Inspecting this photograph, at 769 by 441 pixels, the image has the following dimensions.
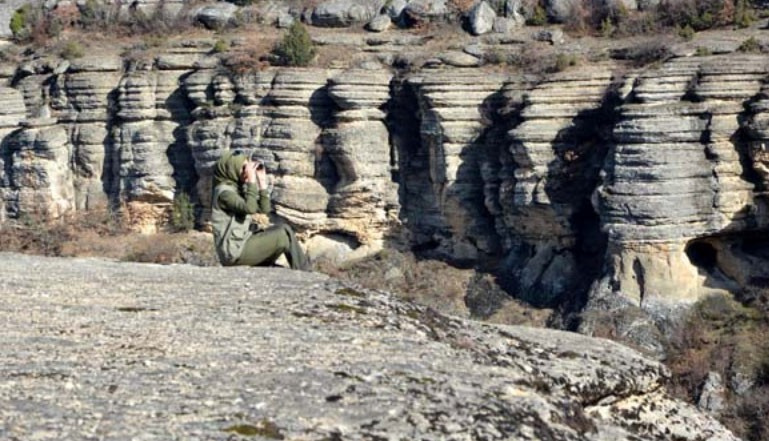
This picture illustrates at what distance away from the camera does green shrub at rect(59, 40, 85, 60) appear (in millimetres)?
41500

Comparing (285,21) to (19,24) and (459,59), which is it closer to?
(459,59)

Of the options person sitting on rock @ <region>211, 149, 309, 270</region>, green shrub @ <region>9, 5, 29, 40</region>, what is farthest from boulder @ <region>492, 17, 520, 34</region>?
person sitting on rock @ <region>211, 149, 309, 270</region>

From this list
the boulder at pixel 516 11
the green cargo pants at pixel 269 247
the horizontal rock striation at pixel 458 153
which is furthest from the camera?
the boulder at pixel 516 11

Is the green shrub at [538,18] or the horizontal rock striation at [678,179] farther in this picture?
the green shrub at [538,18]

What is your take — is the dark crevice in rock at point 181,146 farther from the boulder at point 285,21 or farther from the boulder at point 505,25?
the boulder at point 505,25

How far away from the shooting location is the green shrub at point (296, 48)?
37.8 m

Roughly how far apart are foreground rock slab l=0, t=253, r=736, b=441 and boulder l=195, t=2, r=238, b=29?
2876 centimetres

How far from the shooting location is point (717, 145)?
30.1 m

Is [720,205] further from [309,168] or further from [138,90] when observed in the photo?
[138,90]

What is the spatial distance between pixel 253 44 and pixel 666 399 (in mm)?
28855

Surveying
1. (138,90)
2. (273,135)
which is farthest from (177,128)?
(273,135)

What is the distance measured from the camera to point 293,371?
10453 millimetres

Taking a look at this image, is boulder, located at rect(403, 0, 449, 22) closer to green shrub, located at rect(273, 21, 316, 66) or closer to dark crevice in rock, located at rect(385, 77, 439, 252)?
green shrub, located at rect(273, 21, 316, 66)

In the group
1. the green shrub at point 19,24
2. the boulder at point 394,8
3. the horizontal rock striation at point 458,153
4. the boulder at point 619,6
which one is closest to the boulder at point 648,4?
the boulder at point 619,6
